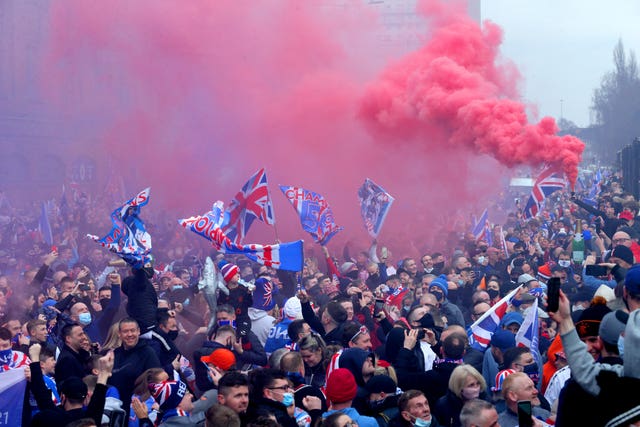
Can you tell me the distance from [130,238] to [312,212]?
4667 mm

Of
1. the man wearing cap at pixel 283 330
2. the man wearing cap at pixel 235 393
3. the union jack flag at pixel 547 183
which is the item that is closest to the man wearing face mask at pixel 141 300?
the man wearing cap at pixel 283 330

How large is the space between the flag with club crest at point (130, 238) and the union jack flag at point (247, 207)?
3.05 m

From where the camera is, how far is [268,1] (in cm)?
2477

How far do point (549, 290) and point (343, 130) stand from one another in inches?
797

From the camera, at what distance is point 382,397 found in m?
5.05

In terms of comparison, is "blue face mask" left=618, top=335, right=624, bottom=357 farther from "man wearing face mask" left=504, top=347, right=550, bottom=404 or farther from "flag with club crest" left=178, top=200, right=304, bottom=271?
"flag with club crest" left=178, top=200, right=304, bottom=271

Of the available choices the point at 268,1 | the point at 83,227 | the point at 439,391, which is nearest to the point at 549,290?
the point at 439,391

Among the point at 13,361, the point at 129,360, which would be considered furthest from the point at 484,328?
the point at 13,361

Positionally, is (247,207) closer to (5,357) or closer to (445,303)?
(445,303)

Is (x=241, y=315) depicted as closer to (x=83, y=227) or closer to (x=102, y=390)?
(x=102, y=390)

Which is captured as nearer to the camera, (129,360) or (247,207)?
(129,360)

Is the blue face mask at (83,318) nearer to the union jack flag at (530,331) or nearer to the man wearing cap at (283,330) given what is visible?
the man wearing cap at (283,330)

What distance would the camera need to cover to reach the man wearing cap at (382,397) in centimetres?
494

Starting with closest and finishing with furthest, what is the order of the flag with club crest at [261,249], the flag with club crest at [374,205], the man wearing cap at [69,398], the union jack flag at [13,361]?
the man wearing cap at [69,398] < the union jack flag at [13,361] < the flag with club crest at [261,249] < the flag with club crest at [374,205]
